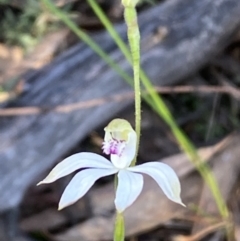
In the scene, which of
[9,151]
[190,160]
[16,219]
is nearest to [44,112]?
[9,151]

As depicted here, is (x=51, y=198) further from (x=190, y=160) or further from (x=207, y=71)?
(x=207, y=71)

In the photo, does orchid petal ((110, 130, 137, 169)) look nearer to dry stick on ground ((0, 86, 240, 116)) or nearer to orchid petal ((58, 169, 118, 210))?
orchid petal ((58, 169, 118, 210))

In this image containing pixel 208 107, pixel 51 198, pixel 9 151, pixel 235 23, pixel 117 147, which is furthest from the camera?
pixel 208 107

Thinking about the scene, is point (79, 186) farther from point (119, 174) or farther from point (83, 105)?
point (83, 105)

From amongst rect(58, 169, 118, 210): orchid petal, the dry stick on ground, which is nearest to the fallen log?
the dry stick on ground

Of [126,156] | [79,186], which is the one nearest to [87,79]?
[126,156]

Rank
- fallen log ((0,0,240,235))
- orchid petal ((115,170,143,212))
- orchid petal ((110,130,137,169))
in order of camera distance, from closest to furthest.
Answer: orchid petal ((115,170,143,212)) < orchid petal ((110,130,137,169)) < fallen log ((0,0,240,235))

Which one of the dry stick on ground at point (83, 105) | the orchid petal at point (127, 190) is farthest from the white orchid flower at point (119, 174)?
the dry stick on ground at point (83, 105)
